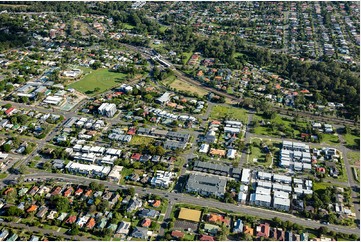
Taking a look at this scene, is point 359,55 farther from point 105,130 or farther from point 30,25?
point 30,25

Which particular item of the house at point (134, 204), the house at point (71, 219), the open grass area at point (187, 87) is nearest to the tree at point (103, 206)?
the house at point (134, 204)

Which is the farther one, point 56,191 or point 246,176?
point 246,176

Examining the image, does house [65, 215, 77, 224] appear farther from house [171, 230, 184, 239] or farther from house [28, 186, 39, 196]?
house [171, 230, 184, 239]

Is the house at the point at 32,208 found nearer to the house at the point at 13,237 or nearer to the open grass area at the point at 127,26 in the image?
the house at the point at 13,237

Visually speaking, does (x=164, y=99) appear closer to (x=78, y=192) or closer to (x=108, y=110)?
(x=108, y=110)

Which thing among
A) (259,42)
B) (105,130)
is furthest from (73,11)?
(105,130)

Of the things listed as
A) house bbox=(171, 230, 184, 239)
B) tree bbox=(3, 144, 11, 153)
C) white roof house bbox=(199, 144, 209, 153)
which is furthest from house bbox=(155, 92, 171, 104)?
house bbox=(171, 230, 184, 239)

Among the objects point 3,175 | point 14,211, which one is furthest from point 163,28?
point 14,211
